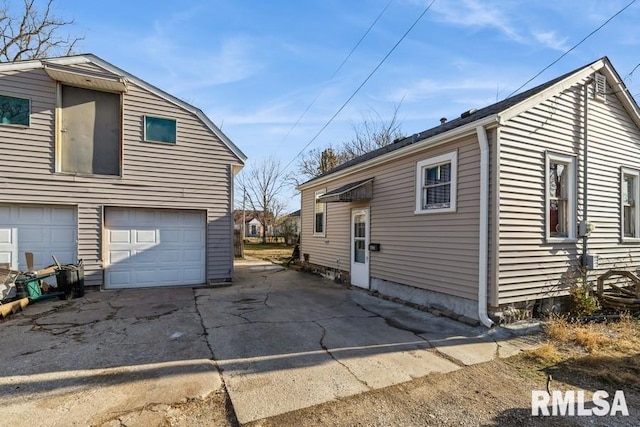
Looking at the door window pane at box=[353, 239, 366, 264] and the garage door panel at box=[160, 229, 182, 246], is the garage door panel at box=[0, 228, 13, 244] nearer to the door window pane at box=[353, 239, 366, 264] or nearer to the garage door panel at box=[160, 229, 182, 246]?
the garage door panel at box=[160, 229, 182, 246]

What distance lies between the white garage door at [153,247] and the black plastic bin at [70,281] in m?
0.84

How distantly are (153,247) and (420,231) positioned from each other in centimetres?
718

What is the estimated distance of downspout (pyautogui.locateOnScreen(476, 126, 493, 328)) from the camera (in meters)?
5.64

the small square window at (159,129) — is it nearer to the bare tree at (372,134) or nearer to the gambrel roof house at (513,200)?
the gambrel roof house at (513,200)

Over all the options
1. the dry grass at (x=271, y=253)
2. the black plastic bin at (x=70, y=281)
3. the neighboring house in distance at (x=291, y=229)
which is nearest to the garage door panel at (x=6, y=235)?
the black plastic bin at (x=70, y=281)

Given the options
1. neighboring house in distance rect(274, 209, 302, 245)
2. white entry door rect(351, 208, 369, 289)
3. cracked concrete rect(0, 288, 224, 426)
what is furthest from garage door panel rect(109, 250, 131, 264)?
neighboring house in distance rect(274, 209, 302, 245)

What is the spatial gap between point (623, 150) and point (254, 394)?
31.4 ft

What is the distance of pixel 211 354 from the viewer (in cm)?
432

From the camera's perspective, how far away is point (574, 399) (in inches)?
134

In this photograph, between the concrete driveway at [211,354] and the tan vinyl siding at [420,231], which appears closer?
the concrete driveway at [211,354]

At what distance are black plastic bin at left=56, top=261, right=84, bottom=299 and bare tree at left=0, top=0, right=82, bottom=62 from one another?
1514cm

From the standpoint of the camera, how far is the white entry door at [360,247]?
29.8 ft

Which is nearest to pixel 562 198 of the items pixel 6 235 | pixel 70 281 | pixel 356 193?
pixel 356 193

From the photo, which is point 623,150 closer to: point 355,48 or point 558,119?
point 558,119
